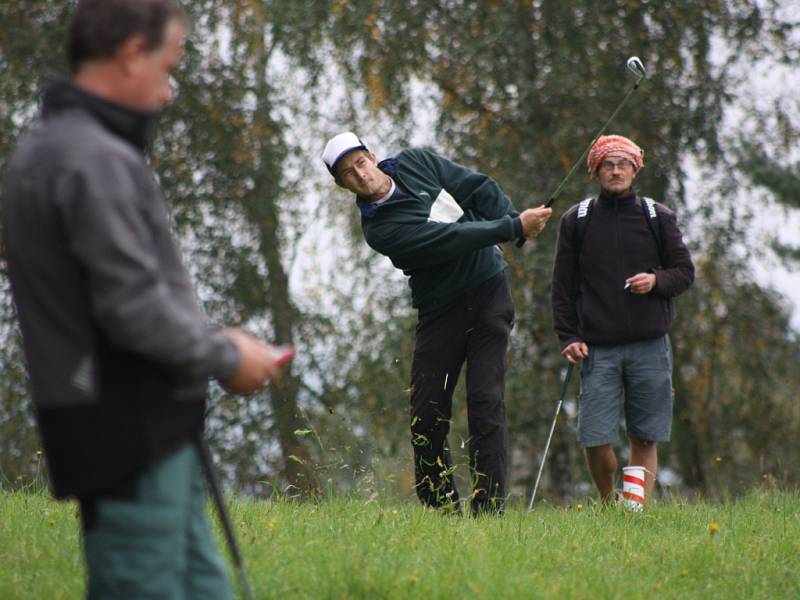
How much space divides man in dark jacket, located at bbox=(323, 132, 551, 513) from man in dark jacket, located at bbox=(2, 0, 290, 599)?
316 centimetres

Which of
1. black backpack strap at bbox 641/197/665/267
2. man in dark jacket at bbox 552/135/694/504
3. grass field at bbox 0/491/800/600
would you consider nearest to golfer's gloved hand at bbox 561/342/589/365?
man in dark jacket at bbox 552/135/694/504

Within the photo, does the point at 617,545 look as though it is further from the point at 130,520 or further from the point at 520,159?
the point at 520,159

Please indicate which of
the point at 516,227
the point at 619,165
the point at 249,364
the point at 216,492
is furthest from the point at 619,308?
the point at 249,364

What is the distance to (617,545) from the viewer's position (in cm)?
477

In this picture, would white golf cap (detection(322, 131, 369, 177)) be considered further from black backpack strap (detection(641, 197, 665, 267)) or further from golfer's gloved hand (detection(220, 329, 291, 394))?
golfer's gloved hand (detection(220, 329, 291, 394))

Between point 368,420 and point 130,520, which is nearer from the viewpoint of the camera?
point 130,520

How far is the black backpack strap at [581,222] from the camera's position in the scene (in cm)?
637

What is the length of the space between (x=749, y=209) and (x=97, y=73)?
10962mm

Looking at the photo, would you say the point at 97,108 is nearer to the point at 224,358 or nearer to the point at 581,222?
the point at 224,358

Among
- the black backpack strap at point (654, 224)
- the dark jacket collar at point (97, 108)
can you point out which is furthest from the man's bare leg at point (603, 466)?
the dark jacket collar at point (97, 108)

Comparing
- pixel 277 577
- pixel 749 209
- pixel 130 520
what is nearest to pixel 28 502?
pixel 277 577

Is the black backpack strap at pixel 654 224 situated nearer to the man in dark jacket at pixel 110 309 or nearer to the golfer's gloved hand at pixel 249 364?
the golfer's gloved hand at pixel 249 364

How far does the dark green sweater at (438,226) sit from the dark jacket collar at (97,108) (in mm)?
3168

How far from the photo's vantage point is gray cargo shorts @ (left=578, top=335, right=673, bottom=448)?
6234 millimetres
